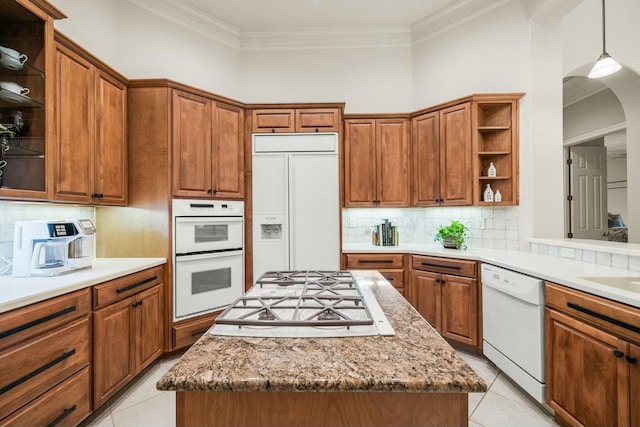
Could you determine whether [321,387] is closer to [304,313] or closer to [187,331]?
[304,313]

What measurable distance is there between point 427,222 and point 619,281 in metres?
1.95

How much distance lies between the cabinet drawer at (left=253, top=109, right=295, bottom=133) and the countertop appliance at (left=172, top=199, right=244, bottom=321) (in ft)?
2.89

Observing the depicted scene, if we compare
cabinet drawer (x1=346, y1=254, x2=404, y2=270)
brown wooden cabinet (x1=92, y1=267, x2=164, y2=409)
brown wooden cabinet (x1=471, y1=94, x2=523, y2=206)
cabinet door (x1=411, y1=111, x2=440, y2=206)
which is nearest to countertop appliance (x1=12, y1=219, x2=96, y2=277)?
brown wooden cabinet (x1=92, y1=267, x2=164, y2=409)

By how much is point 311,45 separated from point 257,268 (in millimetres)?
2875

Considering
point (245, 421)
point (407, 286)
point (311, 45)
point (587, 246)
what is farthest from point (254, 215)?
point (587, 246)

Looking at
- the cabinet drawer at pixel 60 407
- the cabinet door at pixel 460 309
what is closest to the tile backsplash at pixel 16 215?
the cabinet drawer at pixel 60 407

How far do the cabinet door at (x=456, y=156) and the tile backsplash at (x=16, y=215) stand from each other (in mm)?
3526

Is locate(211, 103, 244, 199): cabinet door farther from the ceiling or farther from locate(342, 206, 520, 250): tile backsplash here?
locate(342, 206, 520, 250): tile backsplash

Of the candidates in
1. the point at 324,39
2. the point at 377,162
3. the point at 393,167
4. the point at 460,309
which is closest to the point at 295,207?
the point at 377,162

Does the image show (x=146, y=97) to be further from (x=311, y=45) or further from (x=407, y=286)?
(x=407, y=286)

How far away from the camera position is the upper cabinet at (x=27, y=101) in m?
1.71

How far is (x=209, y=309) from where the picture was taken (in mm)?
2879

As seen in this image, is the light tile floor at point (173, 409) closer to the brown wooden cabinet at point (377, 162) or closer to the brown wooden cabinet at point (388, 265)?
the brown wooden cabinet at point (388, 265)

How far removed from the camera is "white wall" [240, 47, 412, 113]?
3.70m
